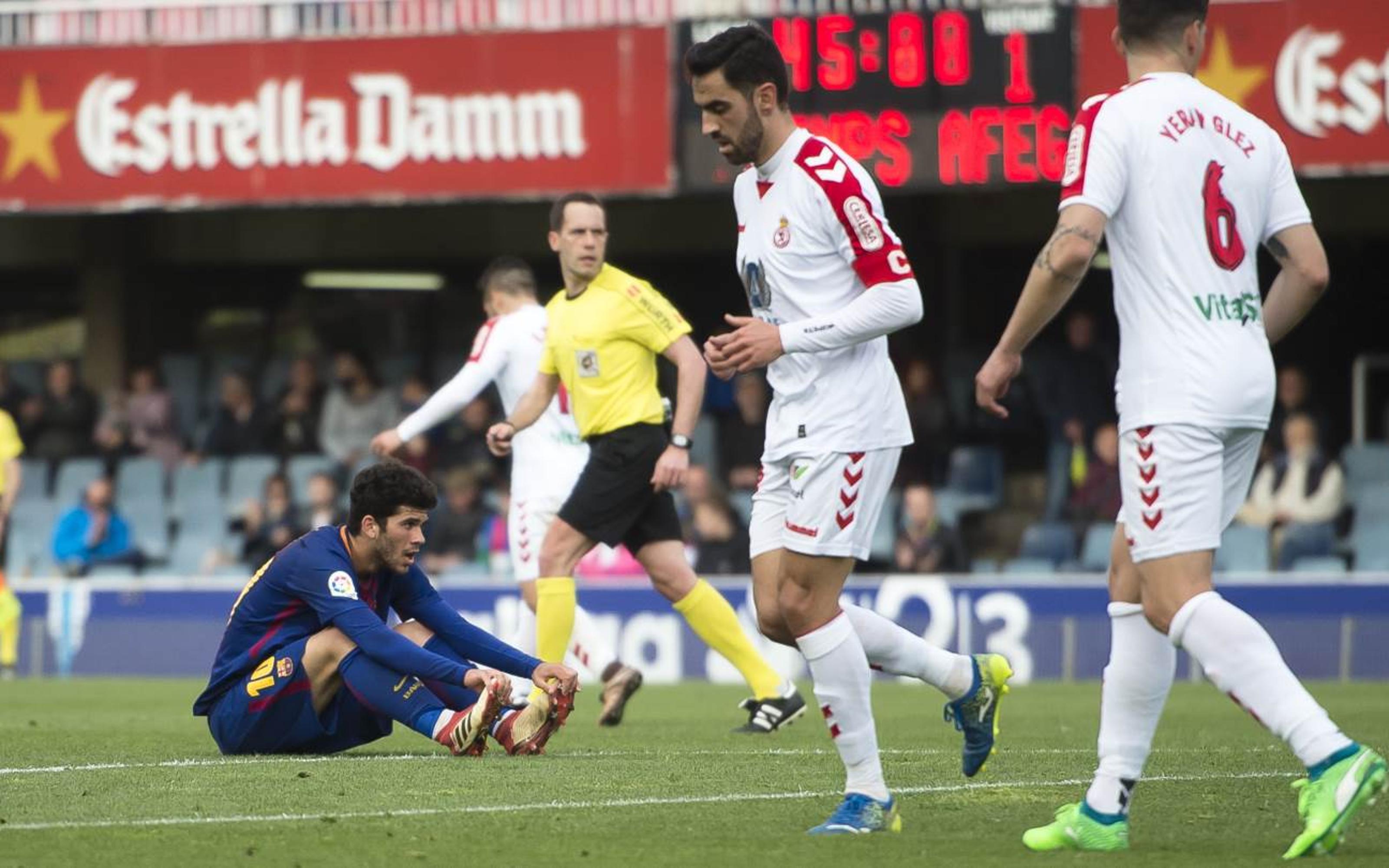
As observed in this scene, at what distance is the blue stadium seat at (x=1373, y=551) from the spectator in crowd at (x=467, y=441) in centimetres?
721

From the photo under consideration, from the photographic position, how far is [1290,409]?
17344mm

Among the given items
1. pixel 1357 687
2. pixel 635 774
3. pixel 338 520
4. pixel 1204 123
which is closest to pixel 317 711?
pixel 635 774

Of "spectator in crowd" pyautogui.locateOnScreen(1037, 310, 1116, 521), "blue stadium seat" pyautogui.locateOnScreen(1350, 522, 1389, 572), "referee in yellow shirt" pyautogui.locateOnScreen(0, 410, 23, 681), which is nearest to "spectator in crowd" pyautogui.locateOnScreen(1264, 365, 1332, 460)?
"blue stadium seat" pyautogui.locateOnScreen(1350, 522, 1389, 572)

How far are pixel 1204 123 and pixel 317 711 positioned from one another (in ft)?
12.8

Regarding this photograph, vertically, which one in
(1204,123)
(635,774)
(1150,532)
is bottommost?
(635,774)

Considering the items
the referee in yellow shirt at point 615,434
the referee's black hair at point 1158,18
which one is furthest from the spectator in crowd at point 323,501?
the referee's black hair at point 1158,18

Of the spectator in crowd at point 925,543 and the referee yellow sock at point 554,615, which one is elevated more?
the referee yellow sock at point 554,615

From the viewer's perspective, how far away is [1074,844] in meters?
5.41

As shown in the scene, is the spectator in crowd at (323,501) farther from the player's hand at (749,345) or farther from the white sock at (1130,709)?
the white sock at (1130,709)

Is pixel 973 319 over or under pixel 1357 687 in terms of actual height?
over

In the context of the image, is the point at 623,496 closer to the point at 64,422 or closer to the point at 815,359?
the point at 815,359

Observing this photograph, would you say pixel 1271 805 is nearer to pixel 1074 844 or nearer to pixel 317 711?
pixel 1074 844

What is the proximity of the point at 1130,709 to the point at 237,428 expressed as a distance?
1599 centimetres

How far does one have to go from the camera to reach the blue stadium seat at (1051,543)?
1753 centimetres
